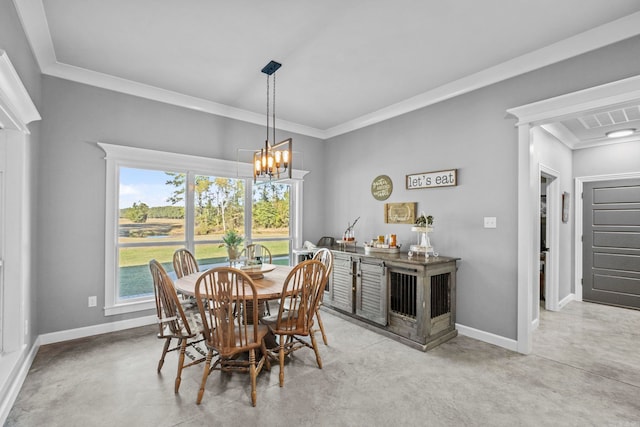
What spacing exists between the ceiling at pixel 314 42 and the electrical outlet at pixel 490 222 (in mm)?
1414

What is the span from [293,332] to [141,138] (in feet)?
9.46

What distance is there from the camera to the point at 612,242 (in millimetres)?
4680

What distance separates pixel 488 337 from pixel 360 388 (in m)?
1.67

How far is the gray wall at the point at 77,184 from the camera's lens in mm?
3084

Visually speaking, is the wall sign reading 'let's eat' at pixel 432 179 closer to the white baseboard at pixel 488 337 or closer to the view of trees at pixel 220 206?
the white baseboard at pixel 488 337

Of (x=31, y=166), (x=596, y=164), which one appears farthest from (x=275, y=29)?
(x=596, y=164)

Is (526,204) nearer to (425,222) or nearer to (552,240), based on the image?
(425,222)

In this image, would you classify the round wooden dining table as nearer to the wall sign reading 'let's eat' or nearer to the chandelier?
the chandelier

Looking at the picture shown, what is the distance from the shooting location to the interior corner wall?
4.01 m

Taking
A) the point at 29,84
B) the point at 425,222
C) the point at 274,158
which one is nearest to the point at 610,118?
the point at 425,222

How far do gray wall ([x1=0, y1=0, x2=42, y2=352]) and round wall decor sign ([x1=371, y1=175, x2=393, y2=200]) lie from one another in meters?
3.77

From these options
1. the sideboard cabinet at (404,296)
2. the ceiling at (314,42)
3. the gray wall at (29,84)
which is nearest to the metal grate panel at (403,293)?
the sideboard cabinet at (404,296)

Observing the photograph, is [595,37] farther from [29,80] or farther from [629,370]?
[29,80]

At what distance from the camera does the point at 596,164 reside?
15.8 feet
